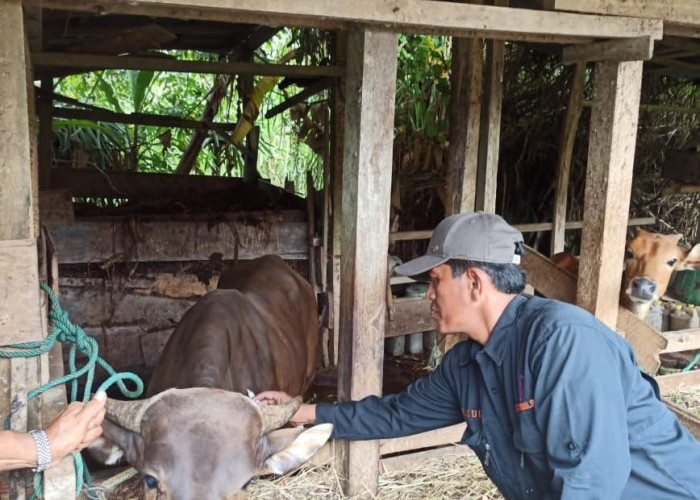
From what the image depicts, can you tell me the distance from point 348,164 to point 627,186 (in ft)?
5.38

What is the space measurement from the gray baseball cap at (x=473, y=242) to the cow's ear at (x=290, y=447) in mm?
835

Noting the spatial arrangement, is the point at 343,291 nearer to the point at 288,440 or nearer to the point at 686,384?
the point at 288,440

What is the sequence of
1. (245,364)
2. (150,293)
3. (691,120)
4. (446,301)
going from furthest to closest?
(691,120)
(150,293)
(245,364)
(446,301)

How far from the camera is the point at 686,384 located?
5.30 m

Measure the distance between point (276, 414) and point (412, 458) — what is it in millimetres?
1332

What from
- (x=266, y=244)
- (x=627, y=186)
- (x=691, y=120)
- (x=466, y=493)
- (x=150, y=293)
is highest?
(x=691, y=120)

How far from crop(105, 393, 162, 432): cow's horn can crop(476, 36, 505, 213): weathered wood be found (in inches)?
140

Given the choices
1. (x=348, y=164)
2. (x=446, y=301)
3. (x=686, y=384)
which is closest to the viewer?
(x=446, y=301)

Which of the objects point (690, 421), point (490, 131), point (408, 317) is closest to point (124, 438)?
point (690, 421)

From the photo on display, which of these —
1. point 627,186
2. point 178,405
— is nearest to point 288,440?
point 178,405

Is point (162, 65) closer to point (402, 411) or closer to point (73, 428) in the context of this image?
point (402, 411)

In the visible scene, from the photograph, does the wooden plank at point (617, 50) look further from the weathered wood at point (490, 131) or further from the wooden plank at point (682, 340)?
the wooden plank at point (682, 340)

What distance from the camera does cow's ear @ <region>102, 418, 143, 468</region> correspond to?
2.95 meters

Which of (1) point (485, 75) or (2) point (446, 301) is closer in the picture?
(2) point (446, 301)
